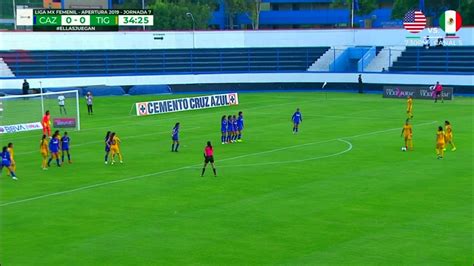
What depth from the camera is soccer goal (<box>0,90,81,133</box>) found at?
56.5m

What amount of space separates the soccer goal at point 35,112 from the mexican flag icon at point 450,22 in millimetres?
39008

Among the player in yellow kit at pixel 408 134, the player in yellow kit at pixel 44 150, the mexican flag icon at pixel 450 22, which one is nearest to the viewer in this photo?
the player in yellow kit at pixel 44 150

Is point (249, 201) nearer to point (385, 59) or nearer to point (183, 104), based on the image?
point (183, 104)

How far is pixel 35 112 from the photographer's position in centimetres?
5997

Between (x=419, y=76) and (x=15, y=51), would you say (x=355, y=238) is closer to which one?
(x=419, y=76)

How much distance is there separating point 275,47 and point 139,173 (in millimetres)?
54594

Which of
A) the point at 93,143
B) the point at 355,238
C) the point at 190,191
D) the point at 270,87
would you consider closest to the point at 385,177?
the point at 190,191

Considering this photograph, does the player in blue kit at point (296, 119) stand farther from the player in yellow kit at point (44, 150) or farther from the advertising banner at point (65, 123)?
the player in yellow kit at point (44, 150)

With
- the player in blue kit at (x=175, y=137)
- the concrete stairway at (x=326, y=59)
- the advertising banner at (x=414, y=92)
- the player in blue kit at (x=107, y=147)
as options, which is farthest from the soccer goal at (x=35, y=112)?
the concrete stairway at (x=326, y=59)

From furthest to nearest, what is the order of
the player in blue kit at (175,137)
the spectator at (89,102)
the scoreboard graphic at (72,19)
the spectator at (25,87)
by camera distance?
1. the scoreboard graphic at (72,19)
2. the spectator at (25,87)
3. the spectator at (89,102)
4. the player in blue kit at (175,137)

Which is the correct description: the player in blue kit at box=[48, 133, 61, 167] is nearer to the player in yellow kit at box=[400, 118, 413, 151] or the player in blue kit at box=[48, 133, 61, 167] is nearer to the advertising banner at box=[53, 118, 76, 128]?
the advertising banner at box=[53, 118, 76, 128]

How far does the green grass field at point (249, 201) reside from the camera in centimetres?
2439

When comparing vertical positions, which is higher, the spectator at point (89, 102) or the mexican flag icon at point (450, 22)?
the mexican flag icon at point (450, 22)

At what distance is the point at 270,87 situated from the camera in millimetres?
87312
